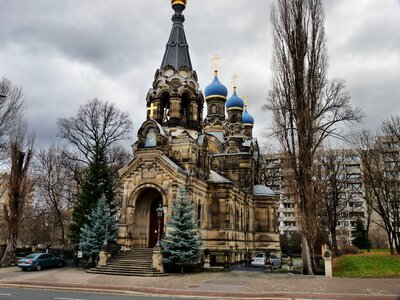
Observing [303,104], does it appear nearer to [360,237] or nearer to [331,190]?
[331,190]

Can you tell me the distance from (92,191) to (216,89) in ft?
65.5

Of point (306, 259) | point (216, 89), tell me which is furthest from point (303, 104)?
point (216, 89)

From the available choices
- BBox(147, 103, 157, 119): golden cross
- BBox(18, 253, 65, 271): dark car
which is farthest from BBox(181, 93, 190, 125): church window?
BBox(18, 253, 65, 271): dark car

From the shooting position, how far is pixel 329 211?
115 ft

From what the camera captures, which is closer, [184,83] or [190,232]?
[190,232]

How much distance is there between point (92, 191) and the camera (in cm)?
2820

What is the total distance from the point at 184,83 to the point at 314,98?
12124mm

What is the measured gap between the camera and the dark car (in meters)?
24.0

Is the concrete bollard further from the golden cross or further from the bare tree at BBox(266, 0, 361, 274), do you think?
the golden cross

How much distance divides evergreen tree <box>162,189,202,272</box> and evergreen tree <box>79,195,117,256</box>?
511 centimetres

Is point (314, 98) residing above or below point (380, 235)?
above

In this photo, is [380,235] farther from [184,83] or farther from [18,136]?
[18,136]

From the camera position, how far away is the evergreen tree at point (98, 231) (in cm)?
2502

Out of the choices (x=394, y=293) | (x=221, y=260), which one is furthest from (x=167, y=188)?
(x=394, y=293)
